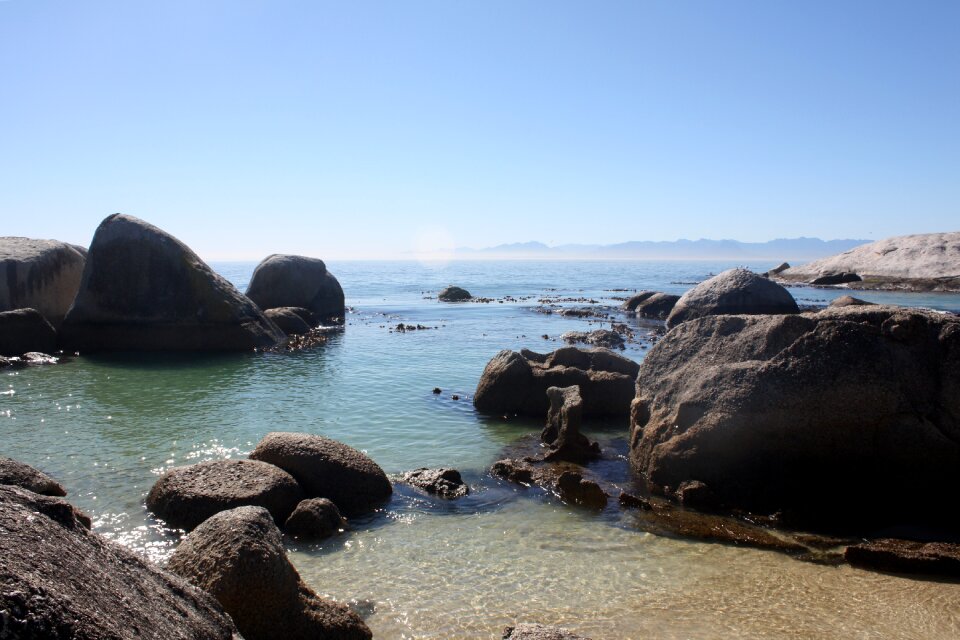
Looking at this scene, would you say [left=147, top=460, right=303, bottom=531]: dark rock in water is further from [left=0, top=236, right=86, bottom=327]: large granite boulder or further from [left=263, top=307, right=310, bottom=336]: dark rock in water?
[left=263, top=307, right=310, bottom=336]: dark rock in water

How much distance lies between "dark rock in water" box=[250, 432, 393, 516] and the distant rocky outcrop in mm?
54871

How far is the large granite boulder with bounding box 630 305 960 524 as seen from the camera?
817 cm

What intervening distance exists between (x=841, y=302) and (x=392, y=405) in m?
22.5

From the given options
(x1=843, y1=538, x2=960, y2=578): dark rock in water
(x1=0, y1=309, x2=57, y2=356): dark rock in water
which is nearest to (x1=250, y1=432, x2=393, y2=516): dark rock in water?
(x1=843, y1=538, x2=960, y2=578): dark rock in water

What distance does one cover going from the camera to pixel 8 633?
2273 mm

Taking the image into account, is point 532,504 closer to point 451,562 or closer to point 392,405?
point 451,562

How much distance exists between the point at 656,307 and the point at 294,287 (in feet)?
63.9

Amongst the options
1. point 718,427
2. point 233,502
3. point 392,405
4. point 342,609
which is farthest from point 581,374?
point 342,609

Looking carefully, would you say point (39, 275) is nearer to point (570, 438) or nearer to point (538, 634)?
point (570, 438)

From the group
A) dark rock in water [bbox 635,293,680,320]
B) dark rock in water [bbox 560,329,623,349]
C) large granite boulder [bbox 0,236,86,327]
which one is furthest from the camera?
dark rock in water [bbox 635,293,680,320]

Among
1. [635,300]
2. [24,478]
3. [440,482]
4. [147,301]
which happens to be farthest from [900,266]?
[24,478]

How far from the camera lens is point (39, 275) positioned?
22.4m

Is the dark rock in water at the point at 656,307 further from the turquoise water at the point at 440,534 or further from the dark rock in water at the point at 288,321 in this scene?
the turquoise water at the point at 440,534

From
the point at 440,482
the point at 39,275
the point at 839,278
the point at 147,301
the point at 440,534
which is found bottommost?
the point at 440,534
